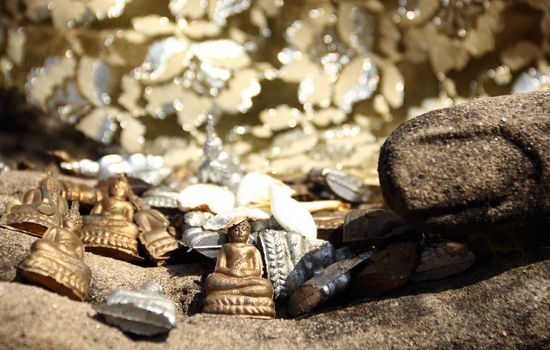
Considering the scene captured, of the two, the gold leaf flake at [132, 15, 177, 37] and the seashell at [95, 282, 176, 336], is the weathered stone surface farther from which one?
the gold leaf flake at [132, 15, 177, 37]

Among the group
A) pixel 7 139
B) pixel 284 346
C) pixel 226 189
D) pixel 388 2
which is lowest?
pixel 7 139

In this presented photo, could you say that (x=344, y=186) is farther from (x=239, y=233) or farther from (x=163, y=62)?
(x=163, y=62)

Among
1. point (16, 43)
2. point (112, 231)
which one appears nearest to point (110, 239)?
point (112, 231)

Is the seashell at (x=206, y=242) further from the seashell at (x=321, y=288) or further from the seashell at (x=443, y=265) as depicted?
the seashell at (x=443, y=265)

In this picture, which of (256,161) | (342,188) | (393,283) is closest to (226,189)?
(342,188)

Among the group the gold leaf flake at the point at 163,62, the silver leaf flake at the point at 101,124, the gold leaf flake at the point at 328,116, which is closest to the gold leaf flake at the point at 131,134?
the silver leaf flake at the point at 101,124

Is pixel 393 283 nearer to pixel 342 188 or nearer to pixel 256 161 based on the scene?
pixel 342 188

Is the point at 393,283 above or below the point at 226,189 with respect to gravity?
above
